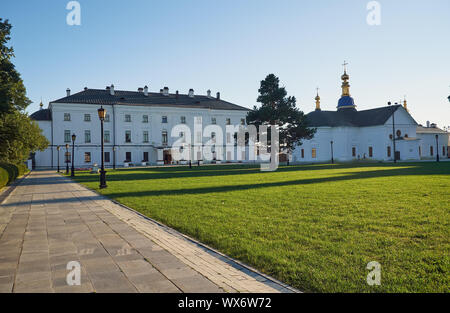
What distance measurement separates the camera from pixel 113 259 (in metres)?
5.59

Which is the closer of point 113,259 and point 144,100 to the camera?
point 113,259

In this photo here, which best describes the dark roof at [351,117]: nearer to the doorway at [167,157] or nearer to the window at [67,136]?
the doorway at [167,157]

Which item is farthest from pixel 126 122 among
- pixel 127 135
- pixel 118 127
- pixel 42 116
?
pixel 42 116

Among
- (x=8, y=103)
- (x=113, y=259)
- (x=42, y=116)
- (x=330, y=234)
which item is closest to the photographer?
(x=113, y=259)

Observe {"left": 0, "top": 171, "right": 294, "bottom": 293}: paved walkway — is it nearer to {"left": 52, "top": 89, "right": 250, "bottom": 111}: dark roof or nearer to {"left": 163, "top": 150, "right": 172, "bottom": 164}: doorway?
{"left": 52, "top": 89, "right": 250, "bottom": 111}: dark roof

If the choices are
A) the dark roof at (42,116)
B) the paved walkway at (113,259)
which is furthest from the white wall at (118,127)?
the paved walkway at (113,259)

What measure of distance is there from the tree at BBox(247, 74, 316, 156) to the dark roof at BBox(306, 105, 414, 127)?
72.2ft

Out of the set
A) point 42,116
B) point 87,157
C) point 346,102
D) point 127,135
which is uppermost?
point 346,102

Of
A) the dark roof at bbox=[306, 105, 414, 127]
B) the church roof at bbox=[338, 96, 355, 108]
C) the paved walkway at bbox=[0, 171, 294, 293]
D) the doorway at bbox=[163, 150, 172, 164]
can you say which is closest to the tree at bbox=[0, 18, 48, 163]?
the paved walkway at bbox=[0, 171, 294, 293]

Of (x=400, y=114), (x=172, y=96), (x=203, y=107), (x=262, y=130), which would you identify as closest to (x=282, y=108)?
(x=262, y=130)

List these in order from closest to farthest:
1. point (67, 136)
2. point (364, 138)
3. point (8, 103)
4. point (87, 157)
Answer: point (8, 103)
point (67, 136)
point (87, 157)
point (364, 138)

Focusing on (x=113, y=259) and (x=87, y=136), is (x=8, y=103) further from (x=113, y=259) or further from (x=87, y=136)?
(x=87, y=136)

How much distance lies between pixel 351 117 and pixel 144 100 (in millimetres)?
43859

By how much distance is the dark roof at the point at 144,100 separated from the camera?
55716 millimetres
